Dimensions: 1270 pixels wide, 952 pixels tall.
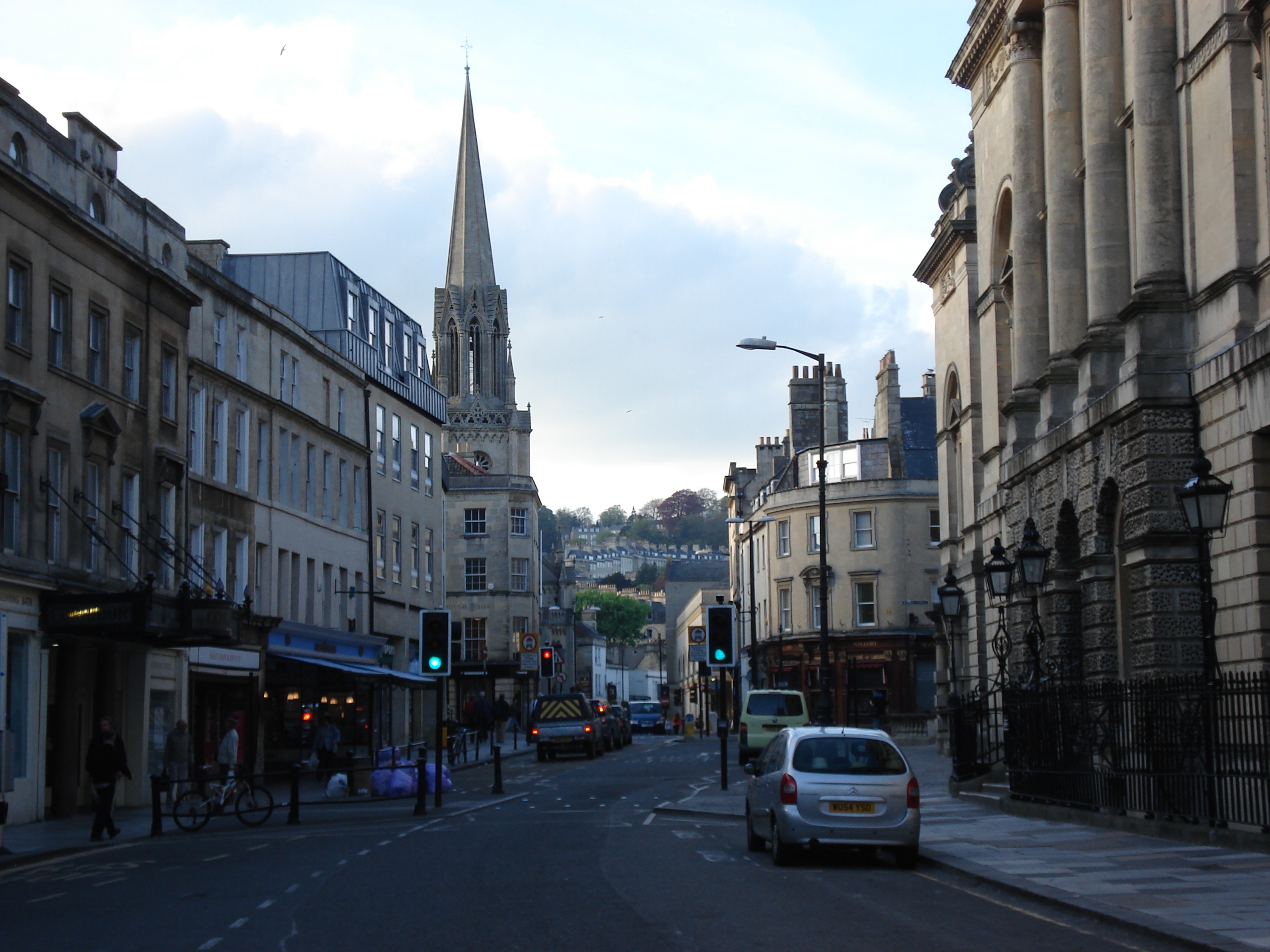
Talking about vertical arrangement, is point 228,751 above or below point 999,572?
below

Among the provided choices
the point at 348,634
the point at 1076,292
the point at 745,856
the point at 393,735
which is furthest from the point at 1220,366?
the point at 393,735

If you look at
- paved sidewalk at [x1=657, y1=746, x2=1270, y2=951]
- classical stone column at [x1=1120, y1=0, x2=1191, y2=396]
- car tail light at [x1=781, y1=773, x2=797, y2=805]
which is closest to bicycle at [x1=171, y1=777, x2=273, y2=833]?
paved sidewalk at [x1=657, y1=746, x2=1270, y2=951]

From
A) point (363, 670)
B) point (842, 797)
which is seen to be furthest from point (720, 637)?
point (363, 670)

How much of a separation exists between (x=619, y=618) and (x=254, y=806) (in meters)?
157

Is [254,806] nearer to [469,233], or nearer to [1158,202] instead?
[1158,202]

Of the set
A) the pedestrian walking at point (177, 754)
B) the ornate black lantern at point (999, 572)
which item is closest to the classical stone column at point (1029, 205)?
the ornate black lantern at point (999, 572)

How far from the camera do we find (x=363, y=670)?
4131 cm

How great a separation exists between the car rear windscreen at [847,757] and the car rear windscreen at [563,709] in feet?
115

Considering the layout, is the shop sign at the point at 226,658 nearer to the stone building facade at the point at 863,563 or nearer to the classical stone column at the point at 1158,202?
the classical stone column at the point at 1158,202

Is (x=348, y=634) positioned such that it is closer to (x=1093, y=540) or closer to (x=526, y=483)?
(x=1093, y=540)

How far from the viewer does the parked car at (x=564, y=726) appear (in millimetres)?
51000

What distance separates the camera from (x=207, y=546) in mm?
37906

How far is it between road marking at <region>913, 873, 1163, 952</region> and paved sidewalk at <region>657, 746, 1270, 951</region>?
25cm

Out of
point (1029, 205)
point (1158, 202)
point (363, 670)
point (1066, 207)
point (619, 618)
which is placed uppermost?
point (1029, 205)
